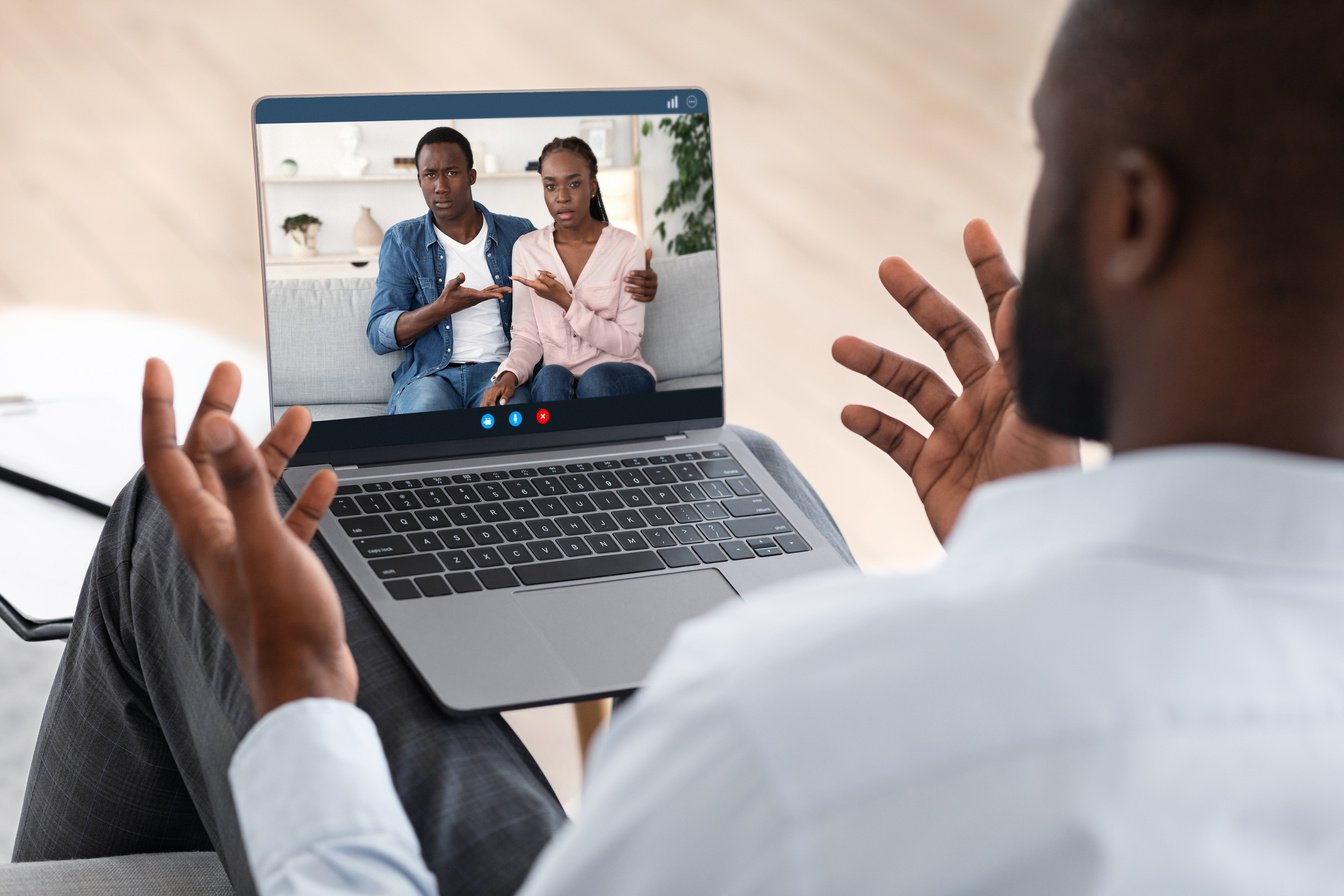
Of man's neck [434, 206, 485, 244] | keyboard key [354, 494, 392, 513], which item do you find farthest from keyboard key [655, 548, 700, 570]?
man's neck [434, 206, 485, 244]

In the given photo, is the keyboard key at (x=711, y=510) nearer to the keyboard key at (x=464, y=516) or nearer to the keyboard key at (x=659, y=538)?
the keyboard key at (x=659, y=538)

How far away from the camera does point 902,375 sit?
0.96 meters

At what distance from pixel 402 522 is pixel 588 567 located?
143 mm

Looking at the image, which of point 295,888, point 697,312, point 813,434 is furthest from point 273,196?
point 813,434

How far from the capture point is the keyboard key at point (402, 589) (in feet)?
3.00

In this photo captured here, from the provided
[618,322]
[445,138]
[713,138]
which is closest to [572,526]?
[618,322]

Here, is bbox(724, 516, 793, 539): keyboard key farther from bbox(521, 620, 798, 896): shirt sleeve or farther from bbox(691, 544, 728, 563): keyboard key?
bbox(521, 620, 798, 896): shirt sleeve

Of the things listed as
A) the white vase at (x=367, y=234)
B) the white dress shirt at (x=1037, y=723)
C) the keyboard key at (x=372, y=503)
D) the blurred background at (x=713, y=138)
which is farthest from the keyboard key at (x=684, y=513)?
the blurred background at (x=713, y=138)

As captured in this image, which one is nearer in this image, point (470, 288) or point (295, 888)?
point (295, 888)

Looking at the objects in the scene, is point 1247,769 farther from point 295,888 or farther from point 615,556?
point 615,556

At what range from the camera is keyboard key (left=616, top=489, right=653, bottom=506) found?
1.06 metres

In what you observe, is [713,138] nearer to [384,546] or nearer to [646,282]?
[646,282]

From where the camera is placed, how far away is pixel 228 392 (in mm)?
797

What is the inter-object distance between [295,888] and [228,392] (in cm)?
32
